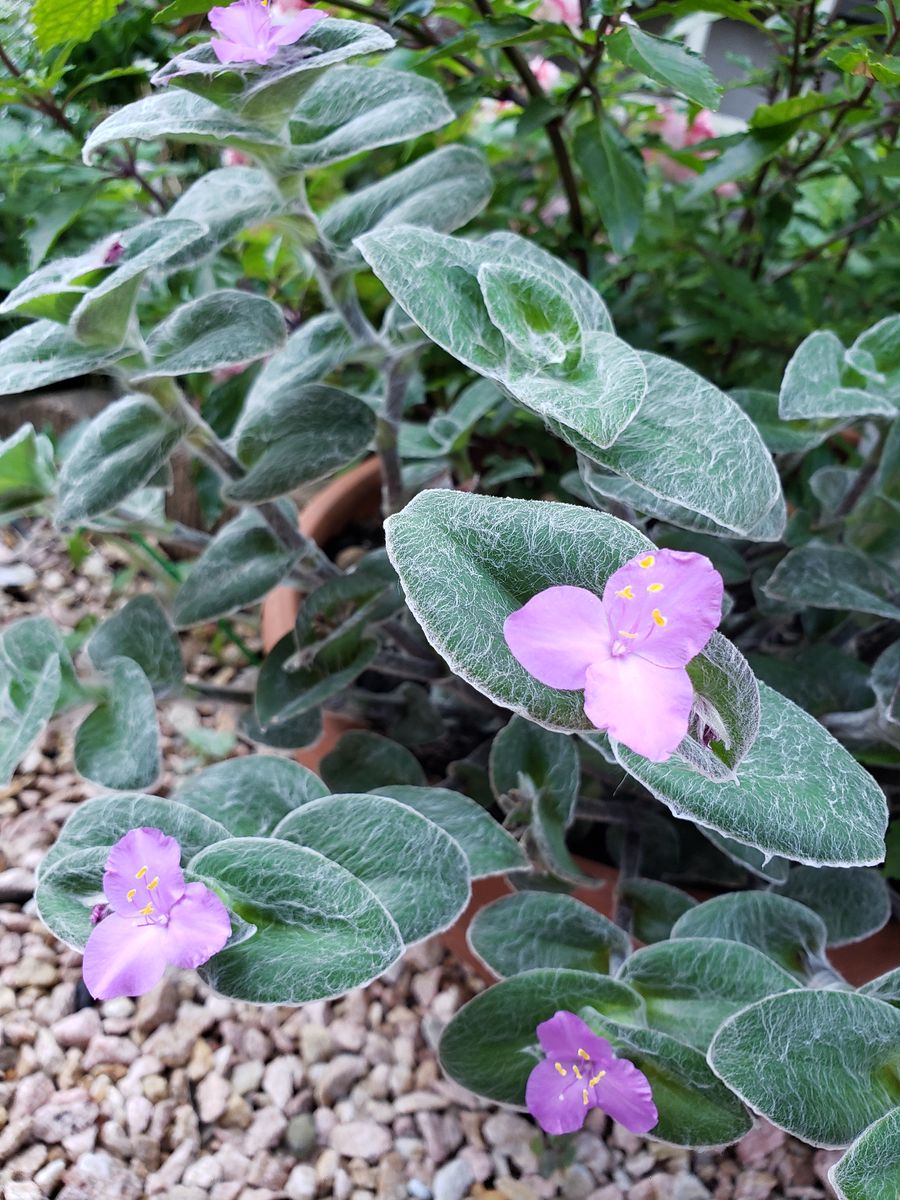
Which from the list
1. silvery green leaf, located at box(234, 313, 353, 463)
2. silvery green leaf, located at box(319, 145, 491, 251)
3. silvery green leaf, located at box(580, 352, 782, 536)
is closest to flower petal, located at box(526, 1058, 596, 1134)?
silvery green leaf, located at box(580, 352, 782, 536)

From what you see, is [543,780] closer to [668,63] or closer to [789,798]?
[789,798]

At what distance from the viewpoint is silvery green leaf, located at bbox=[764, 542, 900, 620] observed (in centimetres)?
63

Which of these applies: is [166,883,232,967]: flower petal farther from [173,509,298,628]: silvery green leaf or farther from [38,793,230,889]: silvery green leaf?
[173,509,298,628]: silvery green leaf

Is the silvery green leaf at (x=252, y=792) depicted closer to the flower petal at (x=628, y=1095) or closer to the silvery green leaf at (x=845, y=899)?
the flower petal at (x=628, y=1095)

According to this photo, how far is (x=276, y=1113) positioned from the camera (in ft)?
2.40

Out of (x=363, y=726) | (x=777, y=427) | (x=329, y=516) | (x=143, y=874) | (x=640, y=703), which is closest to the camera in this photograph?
(x=640, y=703)

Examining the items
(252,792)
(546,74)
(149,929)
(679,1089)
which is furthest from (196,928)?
(546,74)

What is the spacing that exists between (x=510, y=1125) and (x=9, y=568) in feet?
2.81

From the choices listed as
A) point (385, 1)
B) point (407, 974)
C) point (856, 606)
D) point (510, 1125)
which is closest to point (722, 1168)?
point (510, 1125)

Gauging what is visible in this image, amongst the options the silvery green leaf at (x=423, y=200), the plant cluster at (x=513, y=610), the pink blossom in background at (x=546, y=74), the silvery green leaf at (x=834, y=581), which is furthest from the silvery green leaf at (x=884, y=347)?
the pink blossom in background at (x=546, y=74)

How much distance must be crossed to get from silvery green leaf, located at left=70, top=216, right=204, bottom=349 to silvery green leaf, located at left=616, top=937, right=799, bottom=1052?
18.0 inches

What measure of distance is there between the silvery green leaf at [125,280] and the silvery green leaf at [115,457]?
7 centimetres

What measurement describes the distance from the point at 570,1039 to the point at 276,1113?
1.05ft

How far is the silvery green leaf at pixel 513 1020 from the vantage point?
0.55 metres
